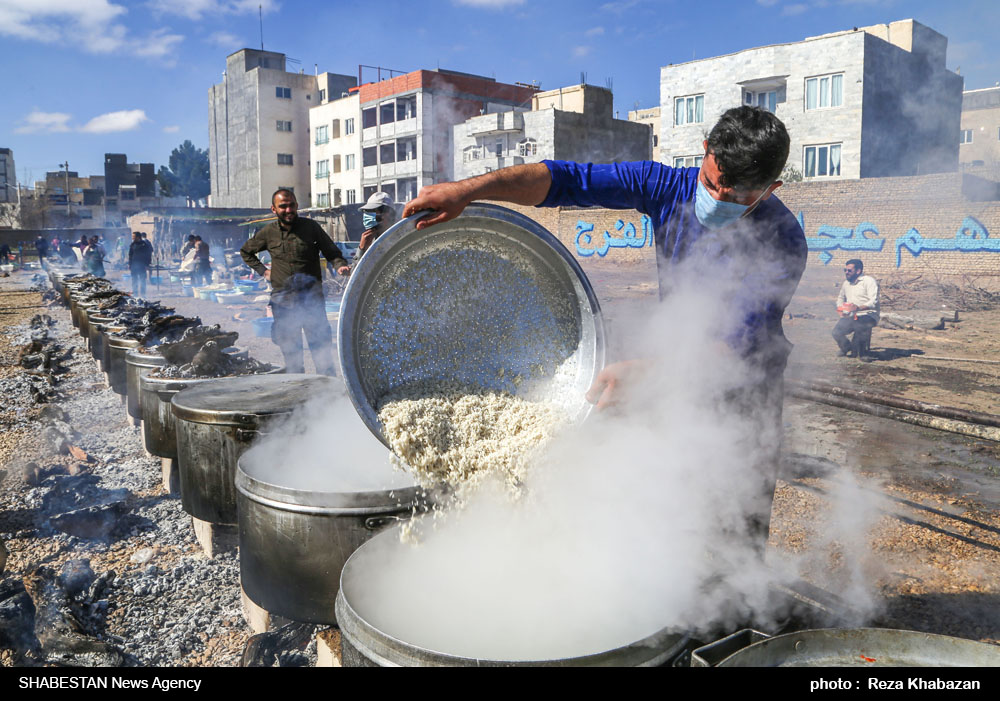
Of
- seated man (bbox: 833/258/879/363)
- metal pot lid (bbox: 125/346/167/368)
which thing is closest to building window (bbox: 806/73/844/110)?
seated man (bbox: 833/258/879/363)

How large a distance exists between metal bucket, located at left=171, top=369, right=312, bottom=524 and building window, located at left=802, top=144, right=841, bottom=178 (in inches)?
1122

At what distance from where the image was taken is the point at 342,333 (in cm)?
194

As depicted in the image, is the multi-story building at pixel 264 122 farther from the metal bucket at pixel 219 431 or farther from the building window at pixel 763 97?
the metal bucket at pixel 219 431

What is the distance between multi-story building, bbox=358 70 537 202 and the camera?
1543 inches

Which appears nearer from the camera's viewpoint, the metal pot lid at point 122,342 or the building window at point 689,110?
the metal pot lid at point 122,342

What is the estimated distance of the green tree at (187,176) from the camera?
74000mm

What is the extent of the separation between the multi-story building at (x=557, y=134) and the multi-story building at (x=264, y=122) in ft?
72.4

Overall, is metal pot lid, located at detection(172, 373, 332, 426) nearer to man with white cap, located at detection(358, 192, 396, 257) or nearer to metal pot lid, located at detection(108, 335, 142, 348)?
man with white cap, located at detection(358, 192, 396, 257)

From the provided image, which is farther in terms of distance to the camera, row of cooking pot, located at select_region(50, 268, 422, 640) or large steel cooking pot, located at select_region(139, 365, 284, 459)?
large steel cooking pot, located at select_region(139, 365, 284, 459)

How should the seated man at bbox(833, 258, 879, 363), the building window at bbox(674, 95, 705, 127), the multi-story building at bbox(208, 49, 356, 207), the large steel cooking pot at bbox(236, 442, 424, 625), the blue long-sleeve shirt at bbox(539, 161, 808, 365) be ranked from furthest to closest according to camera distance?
the multi-story building at bbox(208, 49, 356, 207), the building window at bbox(674, 95, 705, 127), the seated man at bbox(833, 258, 879, 363), the large steel cooking pot at bbox(236, 442, 424, 625), the blue long-sleeve shirt at bbox(539, 161, 808, 365)

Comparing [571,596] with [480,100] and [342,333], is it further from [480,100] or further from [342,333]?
[480,100]

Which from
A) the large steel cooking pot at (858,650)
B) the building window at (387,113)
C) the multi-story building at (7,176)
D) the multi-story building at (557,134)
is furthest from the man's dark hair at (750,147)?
the multi-story building at (7,176)
